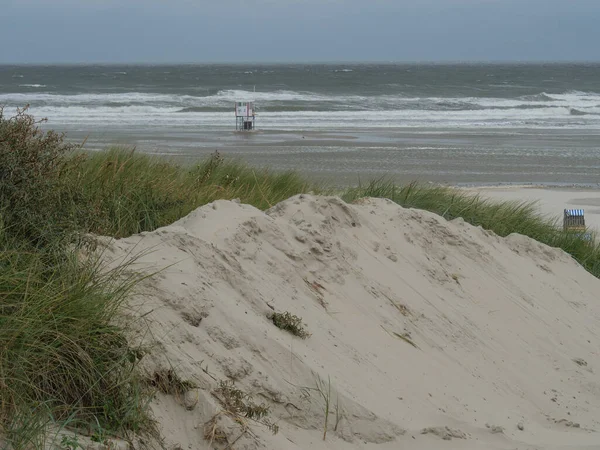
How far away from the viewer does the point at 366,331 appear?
5.80m

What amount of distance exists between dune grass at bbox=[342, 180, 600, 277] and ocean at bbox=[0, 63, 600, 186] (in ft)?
12.9

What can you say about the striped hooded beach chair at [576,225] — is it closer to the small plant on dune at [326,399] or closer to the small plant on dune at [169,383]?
the small plant on dune at [326,399]

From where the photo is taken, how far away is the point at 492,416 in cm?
533

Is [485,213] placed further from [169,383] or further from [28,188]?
[169,383]

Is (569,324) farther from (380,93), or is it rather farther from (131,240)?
(380,93)

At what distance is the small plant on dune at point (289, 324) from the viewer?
5.23 metres

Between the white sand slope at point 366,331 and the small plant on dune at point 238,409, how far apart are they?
42mm

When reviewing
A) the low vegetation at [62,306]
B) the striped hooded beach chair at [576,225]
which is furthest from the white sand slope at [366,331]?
the striped hooded beach chair at [576,225]

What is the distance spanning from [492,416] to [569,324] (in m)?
2.55

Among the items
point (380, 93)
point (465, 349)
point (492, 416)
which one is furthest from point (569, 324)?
point (380, 93)

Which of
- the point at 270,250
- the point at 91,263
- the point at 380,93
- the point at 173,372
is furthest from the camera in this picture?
the point at 380,93

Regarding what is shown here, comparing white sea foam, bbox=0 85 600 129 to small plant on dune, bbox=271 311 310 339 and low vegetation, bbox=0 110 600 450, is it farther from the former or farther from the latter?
small plant on dune, bbox=271 311 310 339

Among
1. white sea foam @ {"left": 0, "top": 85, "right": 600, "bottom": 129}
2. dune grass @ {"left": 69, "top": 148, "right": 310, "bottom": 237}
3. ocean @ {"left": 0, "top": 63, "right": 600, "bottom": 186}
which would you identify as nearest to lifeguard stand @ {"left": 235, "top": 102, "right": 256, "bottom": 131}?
ocean @ {"left": 0, "top": 63, "right": 600, "bottom": 186}

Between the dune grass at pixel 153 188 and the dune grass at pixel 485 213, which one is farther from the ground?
the dune grass at pixel 153 188
